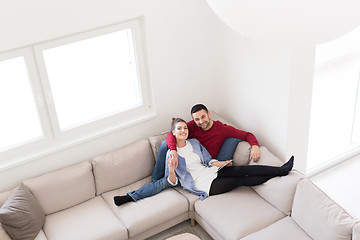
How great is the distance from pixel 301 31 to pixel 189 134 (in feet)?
11.8

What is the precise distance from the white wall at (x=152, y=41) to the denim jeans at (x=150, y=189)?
60cm

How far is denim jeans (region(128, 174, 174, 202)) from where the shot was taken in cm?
431

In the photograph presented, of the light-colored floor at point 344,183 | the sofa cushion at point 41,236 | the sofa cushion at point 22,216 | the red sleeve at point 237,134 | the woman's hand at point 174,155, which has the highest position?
the red sleeve at point 237,134

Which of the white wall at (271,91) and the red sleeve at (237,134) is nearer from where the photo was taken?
the white wall at (271,91)

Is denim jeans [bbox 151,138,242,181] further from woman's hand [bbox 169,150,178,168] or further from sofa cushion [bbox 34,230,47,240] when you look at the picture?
sofa cushion [bbox 34,230,47,240]

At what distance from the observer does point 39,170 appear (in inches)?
170

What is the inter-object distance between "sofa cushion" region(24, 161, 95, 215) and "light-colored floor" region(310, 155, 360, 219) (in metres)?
2.45

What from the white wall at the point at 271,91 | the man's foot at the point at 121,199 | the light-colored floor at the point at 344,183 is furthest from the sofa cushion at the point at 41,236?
the light-colored floor at the point at 344,183

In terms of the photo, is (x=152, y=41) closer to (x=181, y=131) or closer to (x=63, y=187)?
(x=181, y=131)

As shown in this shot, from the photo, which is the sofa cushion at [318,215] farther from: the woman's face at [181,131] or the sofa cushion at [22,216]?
the sofa cushion at [22,216]

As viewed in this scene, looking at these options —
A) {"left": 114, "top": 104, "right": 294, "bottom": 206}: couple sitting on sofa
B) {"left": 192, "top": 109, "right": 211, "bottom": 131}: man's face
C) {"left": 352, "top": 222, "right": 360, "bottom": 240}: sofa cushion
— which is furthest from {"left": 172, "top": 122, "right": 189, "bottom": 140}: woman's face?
{"left": 352, "top": 222, "right": 360, "bottom": 240}: sofa cushion

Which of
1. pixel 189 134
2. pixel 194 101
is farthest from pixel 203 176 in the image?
pixel 194 101

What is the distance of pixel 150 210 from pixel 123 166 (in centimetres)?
58

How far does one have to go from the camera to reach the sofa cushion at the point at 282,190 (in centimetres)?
394
